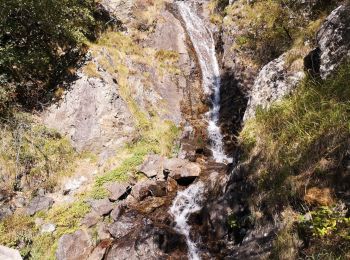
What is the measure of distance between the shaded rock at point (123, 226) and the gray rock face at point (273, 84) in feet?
13.4

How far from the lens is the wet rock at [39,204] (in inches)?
373

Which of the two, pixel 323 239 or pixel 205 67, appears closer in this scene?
pixel 323 239

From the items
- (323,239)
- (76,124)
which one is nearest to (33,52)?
(76,124)

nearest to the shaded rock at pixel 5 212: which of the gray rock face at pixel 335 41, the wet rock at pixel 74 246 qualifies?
the wet rock at pixel 74 246

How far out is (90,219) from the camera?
9.19 metres

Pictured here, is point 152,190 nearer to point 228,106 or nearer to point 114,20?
point 228,106

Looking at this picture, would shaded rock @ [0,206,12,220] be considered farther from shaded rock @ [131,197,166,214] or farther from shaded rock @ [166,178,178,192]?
shaded rock @ [166,178,178,192]

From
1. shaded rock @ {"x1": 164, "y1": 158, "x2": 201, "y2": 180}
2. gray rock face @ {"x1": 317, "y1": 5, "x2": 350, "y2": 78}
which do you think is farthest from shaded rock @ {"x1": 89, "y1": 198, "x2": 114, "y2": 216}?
gray rock face @ {"x1": 317, "y1": 5, "x2": 350, "y2": 78}

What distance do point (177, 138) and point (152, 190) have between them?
3300 mm

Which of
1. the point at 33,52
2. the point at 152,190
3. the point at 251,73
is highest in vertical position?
the point at 33,52

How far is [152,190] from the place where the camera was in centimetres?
1015

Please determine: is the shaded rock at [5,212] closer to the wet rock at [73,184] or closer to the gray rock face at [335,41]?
the wet rock at [73,184]

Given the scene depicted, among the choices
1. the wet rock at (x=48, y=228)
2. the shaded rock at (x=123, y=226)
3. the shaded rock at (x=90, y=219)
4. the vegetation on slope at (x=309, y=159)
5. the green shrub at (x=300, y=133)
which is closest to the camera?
the vegetation on slope at (x=309, y=159)

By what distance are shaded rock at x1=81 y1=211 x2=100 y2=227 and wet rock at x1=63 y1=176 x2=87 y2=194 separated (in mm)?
1413
